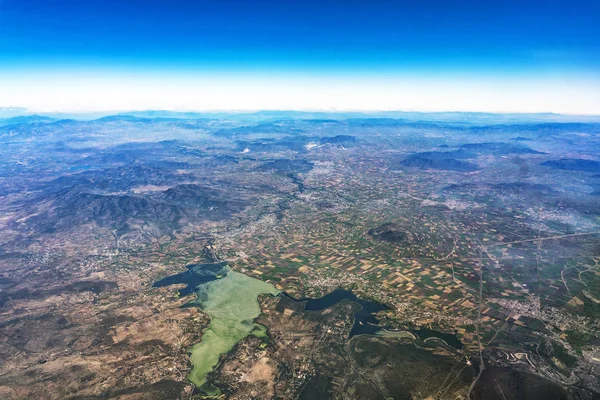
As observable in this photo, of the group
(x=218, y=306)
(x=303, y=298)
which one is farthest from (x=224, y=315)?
(x=303, y=298)

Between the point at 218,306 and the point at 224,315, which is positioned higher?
the point at 224,315

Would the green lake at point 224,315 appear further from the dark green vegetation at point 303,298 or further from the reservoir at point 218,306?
the dark green vegetation at point 303,298

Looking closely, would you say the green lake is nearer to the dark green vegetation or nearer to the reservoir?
the reservoir

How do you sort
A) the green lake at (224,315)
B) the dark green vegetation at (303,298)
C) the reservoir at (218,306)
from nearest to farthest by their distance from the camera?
the dark green vegetation at (303,298)
the green lake at (224,315)
the reservoir at (218,306)

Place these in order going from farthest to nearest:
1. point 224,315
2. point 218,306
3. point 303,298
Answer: point 218,306 → point 303,298 → point 224,315

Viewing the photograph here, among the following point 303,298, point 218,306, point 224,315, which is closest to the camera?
point 224,315

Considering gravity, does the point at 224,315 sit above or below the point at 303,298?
below

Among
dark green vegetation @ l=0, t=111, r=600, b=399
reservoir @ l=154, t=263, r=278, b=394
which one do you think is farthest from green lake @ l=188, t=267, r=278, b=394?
dark green vegetation @ l=0, t=111, r=600, b=399

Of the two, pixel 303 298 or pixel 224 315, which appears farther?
pixel 303 298

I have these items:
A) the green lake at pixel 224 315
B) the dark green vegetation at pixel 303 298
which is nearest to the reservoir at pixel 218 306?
the green lake at pixel 224 315

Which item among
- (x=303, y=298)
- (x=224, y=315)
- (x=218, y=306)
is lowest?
(x=218, y=306)

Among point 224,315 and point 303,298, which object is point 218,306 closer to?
point 224,315

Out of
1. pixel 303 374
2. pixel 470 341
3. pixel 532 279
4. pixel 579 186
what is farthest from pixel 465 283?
pixel 579 186
